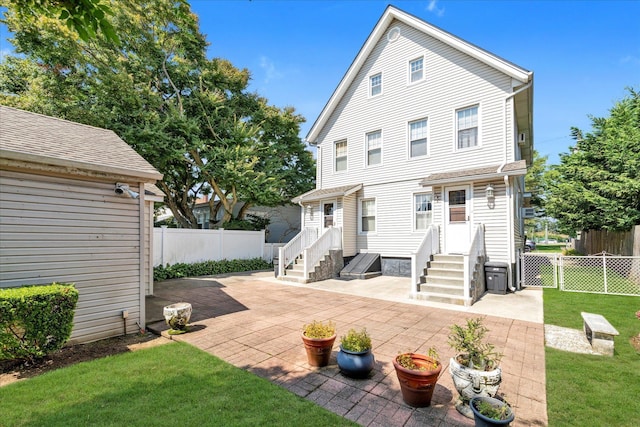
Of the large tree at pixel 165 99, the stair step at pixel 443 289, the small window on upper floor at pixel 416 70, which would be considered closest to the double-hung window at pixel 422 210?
the stair step at pixel 443 289

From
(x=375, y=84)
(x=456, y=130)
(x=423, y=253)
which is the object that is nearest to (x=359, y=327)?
(x=423, y=253)

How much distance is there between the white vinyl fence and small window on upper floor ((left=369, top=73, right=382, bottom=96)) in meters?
9.27

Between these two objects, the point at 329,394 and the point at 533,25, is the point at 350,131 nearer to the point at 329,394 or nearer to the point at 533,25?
the point at 533,25

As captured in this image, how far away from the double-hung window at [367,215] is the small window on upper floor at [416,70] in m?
5.35

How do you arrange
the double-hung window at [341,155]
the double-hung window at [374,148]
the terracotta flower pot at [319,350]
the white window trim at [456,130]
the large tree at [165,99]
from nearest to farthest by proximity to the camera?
1. the terracotta flower pot at [319,350]
2. the white window trim at [456,130]
3. the double-hung window at [374,148]
4. the large tree at [165,99]
5. the double-hung window at [341,155]

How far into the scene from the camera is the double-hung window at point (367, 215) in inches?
518

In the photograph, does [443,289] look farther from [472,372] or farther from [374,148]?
[374,148]

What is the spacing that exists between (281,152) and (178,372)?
655 inches

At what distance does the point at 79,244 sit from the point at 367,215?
10.4 meters

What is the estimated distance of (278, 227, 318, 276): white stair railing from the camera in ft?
40.2

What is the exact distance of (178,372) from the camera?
4.10 m

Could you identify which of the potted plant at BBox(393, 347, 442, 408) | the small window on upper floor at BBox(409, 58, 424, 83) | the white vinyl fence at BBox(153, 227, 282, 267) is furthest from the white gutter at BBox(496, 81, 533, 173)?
the white vinyl fence at BBox(153, 227, 282, 267)

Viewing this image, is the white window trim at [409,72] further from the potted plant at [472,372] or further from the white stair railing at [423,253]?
the potted plant at [472,372]

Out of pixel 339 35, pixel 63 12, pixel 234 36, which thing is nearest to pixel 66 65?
pixel 234 36
